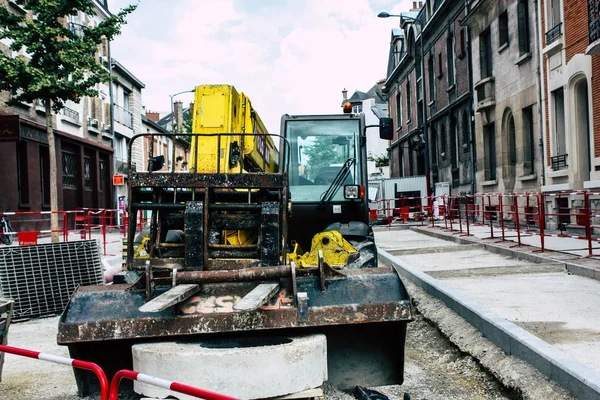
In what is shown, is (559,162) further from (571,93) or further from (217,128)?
(217,128)

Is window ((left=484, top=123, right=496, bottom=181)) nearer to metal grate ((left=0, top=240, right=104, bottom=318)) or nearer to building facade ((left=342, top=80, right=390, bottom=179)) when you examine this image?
metal grate ((left=0, top=240, right=104, bottom=318))

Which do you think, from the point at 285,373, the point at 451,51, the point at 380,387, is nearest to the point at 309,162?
the point at 380,387

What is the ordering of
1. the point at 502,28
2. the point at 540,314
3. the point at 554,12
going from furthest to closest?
the point at 502,28, the point at 554,12, the point at 540,314

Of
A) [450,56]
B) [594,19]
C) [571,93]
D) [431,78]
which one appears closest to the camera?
[594,19]

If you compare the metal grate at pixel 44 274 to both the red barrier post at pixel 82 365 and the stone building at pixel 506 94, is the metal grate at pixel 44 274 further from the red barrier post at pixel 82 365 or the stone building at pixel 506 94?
the stone building at pixel 506 94

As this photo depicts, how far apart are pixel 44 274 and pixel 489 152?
19.8m

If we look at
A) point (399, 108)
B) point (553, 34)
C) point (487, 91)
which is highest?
point (399, 108)

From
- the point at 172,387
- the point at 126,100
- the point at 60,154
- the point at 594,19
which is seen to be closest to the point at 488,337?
the point at 172,387

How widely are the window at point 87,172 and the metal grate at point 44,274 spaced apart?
2386 centimetres

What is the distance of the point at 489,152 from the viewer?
79.6ft

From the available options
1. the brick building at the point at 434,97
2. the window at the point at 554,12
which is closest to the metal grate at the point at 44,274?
the window at the point at 554,12

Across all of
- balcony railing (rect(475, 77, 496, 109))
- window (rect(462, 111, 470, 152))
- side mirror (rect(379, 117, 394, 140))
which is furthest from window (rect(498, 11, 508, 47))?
Answer: side mirror (rect(379, 117, 394, 140))

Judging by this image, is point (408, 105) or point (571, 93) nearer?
point (571, 93)

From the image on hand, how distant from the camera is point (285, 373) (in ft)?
11.5
